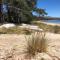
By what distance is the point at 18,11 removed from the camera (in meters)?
15.6

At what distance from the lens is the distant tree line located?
1538cm

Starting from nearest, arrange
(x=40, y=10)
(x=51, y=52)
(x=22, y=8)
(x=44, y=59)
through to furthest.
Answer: (x=44, y=59) < (x=51, y=52) < (x=22, y=8) < (x=40, y=10)

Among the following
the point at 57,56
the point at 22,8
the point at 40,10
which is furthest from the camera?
the point at 40,10

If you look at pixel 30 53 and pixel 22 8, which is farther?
pixel 22 8

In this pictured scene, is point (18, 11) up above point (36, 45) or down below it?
above

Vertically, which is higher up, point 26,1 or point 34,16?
point 26,1

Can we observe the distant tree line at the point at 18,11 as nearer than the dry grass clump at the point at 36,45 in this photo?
No

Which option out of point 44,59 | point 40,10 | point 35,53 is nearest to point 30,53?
point 35,53

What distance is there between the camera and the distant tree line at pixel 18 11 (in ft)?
50.5

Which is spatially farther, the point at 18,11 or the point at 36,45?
the point at 18,11

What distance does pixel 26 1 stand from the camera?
16.2 m

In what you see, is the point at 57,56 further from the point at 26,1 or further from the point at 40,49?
the point at 26,1

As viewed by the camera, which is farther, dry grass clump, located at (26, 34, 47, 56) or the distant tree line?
the distant tree line

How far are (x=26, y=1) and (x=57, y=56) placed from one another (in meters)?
11.7
